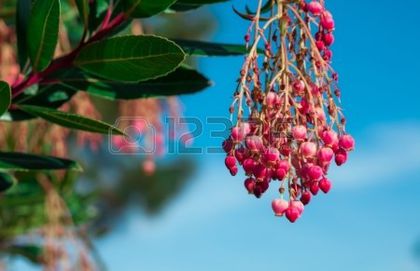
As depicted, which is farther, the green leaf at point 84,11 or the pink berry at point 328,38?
the green leaf at point 84,11

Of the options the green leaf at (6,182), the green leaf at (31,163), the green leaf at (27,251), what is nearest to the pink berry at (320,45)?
the green leaf at (31,163)

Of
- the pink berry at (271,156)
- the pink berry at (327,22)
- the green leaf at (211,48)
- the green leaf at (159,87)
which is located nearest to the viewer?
the pink berry at (271,156)

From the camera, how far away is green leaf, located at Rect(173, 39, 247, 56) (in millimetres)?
1541

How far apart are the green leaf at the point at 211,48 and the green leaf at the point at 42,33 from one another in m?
0.24

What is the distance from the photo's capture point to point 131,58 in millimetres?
1386

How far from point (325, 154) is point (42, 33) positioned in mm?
580

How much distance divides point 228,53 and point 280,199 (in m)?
0.39

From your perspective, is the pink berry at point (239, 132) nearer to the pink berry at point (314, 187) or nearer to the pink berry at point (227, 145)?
the pink berry at point (227, 145)

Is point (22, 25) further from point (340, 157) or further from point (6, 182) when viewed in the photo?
point (340, 157)

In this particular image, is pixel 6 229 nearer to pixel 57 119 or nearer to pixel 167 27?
pixel 57 119

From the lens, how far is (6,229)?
11.2ft

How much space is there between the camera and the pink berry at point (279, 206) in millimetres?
1256

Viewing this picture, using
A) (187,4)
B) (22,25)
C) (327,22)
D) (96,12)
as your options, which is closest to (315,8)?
(327,22)

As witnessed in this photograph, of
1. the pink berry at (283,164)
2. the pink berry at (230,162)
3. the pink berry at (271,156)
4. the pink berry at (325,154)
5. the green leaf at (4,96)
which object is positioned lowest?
the green leaf at (4,96)
